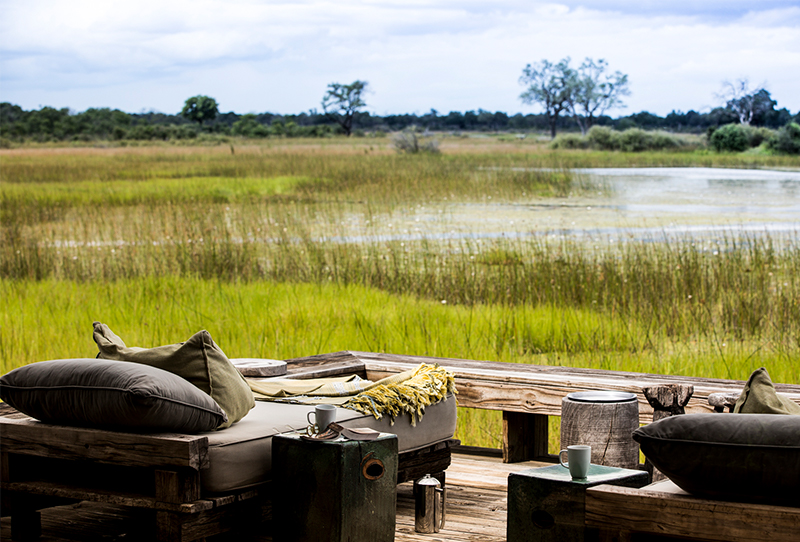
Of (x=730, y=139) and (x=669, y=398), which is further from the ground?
(x=730, y=139)

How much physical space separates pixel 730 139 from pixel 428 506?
909 inches

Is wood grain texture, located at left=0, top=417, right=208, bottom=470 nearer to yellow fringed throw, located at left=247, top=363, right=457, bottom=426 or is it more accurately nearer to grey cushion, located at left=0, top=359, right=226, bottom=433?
grey cushion, located at left=0, top=359, right=226, bottom=433

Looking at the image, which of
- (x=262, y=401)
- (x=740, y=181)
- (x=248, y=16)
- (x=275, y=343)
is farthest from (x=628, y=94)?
(x=262, y=401)

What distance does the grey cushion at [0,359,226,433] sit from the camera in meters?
2.23

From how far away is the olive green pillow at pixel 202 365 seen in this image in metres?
2.42

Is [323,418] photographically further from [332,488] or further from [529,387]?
[529,387]

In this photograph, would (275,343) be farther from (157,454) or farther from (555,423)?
(157,454)

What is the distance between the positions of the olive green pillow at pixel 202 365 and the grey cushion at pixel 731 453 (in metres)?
1.13

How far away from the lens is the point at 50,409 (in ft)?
7.91

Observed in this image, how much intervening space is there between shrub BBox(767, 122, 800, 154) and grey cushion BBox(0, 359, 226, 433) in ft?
74.2

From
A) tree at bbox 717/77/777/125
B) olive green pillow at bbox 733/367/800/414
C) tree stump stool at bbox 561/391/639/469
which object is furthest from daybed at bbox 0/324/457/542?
tree at bbox 717/77/777/125

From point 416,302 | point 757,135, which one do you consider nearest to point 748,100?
point 757,135

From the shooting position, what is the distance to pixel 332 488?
2.24m

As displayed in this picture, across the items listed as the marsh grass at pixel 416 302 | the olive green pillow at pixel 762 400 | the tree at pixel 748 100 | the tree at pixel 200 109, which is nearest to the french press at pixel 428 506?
the olive green pillow at pixel 762 400
